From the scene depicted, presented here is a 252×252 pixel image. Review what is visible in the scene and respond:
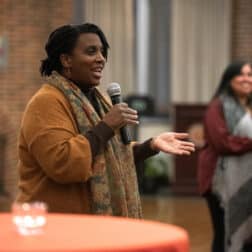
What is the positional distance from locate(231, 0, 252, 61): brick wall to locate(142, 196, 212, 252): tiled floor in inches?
76.9

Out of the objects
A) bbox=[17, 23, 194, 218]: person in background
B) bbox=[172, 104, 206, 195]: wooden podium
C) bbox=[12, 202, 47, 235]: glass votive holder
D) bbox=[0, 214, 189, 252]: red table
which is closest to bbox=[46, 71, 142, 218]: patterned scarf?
bbox=[17, 23, 194, 218]: person in background

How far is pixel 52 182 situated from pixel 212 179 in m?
2.80

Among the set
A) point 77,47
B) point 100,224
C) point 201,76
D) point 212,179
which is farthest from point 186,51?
point 100,224

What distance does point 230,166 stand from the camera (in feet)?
20.4

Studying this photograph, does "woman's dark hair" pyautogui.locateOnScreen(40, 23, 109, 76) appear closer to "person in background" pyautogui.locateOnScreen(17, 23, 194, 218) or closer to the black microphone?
"person in background" pyautogui.locateOnScreen(17, 23, 194, 218)

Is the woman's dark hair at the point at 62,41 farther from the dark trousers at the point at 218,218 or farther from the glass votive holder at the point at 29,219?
the dark trousers at the point at 218,218

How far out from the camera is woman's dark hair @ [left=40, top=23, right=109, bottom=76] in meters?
3.75

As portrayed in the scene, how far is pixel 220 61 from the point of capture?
38.5 ft

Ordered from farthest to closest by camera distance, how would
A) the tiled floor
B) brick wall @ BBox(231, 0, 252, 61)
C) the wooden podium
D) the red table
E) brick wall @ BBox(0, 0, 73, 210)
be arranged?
brick wall @ BBox(231, 0, 252, 61) → the wooden podium → brick wall @ BBox(0, 0, 73, 210) → the tiled floor → the red table

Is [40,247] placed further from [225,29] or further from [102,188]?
[225,29]

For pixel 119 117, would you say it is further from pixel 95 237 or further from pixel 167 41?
pixel 167 41

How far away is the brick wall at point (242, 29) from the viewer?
11.5 m

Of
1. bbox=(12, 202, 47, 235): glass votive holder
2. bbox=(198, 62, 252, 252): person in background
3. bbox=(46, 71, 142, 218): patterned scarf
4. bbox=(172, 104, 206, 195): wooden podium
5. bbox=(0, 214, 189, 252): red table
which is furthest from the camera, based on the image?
bbox=(172, 104, 206, 195): wooden podium

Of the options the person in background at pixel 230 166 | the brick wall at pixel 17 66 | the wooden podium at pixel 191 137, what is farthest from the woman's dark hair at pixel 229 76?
the wooden podium at pixel 191 137
